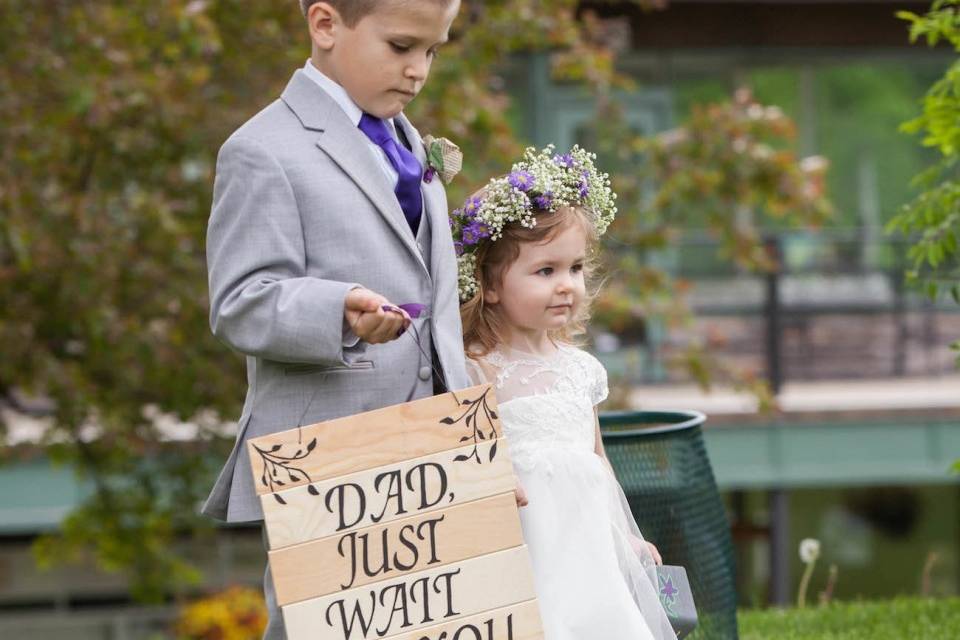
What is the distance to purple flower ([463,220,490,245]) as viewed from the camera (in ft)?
10.4

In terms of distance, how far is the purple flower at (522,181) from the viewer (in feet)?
10.4

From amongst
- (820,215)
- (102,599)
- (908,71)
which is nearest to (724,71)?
(908,71)

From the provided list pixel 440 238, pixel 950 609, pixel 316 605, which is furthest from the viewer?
pixel 950 609

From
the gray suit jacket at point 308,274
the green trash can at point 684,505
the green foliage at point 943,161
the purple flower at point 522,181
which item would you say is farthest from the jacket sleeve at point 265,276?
the green foliage at point 943,161

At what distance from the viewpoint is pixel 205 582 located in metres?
13.5

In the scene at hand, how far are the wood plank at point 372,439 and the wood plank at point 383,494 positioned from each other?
0.6 inches

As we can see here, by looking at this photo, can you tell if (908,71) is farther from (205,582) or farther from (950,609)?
(950,609)

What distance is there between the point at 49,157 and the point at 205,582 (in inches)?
264

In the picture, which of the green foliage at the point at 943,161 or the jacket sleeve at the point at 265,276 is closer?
the jacket sleeve at the point at 265,276

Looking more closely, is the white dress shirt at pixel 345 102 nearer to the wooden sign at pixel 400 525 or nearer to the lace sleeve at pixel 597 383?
the wooden sign at pixel 400 525

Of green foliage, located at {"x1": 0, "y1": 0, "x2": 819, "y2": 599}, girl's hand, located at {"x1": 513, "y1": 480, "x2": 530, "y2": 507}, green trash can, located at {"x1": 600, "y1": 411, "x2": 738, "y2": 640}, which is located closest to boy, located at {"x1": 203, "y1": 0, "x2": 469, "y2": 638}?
girl's hand, located at {"x1": 513, "y1": 480, "x2": 530, "y2": 507}

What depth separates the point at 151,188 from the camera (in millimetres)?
7777

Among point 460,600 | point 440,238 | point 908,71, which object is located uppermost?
point 908,71

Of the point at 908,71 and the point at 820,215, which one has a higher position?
the point at 908,71
